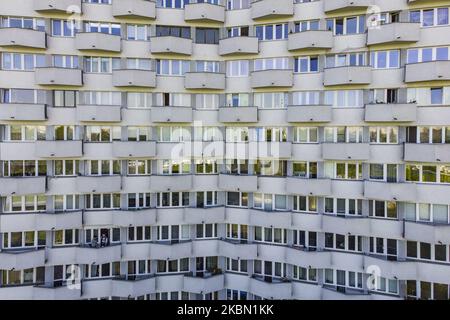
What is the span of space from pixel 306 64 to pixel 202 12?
6.77 metres

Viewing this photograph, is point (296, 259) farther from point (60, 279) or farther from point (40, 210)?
point (40, 210)

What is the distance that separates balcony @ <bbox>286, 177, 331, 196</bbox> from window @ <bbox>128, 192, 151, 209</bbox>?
8.48 meters

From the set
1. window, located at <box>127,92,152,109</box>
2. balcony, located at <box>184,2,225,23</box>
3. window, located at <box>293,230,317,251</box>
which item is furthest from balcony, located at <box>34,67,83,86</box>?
window, located at <box>293,230,317,251</box>

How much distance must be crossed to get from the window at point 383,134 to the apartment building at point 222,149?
0.08m

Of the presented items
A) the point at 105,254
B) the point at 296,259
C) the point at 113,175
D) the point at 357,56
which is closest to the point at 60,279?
the point at 105,254

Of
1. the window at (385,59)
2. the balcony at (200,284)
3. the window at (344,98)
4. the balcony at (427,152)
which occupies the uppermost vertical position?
the window at (385,59)

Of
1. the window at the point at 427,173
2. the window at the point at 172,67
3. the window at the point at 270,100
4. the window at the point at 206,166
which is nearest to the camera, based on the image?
the window at the point at 427,173

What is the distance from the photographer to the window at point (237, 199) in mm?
18500

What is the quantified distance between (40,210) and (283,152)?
14.4m

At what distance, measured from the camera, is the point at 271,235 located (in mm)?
18141

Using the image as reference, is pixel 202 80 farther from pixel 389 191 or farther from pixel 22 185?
pixel 389 191

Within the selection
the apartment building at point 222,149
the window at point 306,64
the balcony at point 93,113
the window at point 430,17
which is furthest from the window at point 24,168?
the window at point 430,17

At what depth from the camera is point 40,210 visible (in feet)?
56.4

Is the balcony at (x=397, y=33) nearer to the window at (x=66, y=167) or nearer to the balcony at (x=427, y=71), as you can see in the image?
the balcony at (x=427, y=71)
